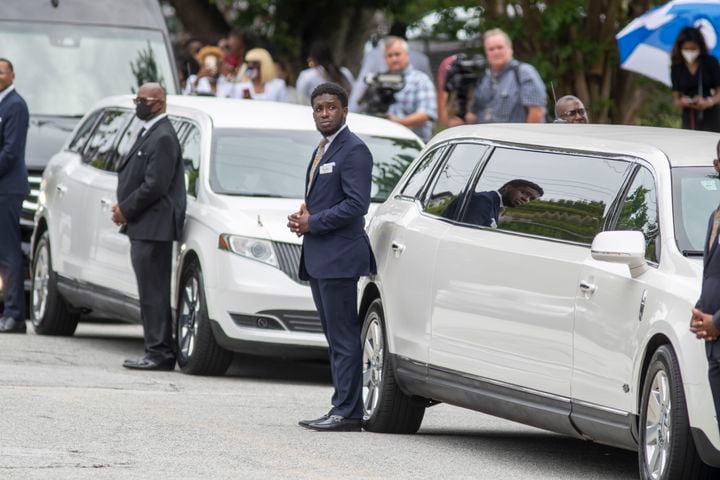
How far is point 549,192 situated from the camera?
9.35 meters

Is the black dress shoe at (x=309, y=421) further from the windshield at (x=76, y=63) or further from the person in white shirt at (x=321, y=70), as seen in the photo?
the person in white shirt at (x=321, y=70)

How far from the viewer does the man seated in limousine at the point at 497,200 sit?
9.52 m

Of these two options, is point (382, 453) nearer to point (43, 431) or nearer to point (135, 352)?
point (43, 431)

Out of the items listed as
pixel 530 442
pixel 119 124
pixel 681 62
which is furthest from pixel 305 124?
pixel 530 442

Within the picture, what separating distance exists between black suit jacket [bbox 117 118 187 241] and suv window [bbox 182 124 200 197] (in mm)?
252

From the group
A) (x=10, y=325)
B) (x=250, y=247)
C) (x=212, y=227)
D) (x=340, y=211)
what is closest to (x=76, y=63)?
(x=10, y=325)

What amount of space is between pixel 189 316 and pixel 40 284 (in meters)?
3.57

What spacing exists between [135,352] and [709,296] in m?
8.25

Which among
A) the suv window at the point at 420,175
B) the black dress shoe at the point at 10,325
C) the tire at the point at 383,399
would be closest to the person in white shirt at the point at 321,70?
the black dress shoe at the point at 10,325

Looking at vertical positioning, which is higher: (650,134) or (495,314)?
(650,134)

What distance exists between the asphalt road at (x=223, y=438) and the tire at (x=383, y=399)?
0.12 m

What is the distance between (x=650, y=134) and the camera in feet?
30.7

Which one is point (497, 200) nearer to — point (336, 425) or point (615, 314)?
point (615, 314)

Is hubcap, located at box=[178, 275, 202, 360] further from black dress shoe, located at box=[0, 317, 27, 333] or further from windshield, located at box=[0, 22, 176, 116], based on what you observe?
windshield, located at box=[0, 22, 176, 116]
